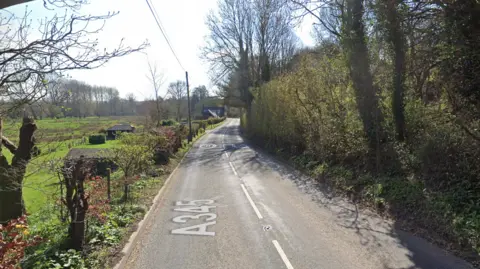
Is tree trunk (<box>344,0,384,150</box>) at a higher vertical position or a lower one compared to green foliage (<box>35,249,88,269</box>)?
higher

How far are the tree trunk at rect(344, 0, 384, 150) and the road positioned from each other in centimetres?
309

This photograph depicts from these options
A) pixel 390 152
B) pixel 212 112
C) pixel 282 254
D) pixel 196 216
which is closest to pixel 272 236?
pixel 282 254

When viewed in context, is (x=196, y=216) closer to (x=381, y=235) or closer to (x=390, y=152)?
(x=381, y=235)

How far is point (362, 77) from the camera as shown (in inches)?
474

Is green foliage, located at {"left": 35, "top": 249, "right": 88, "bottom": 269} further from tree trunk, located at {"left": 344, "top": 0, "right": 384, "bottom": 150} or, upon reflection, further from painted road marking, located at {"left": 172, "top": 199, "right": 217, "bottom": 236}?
tree trunk, located at {"left": 344, "top": 0, "right": 384, "bottom": 150}

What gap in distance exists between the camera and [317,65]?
1647cm

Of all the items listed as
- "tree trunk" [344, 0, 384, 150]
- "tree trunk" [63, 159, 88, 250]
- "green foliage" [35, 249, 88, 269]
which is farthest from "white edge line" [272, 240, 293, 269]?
"tree trunk" [344, 0, 384, 150]

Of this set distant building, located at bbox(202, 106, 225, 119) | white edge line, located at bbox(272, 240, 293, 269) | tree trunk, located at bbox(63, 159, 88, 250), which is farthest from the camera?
distant building, located at bbox(202, 106, 225, 119)

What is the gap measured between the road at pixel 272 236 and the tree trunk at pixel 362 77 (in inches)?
122

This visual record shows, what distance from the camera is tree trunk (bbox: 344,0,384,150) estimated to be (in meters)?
11.6

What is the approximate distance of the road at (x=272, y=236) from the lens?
5637 millimetres

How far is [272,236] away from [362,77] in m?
7.80

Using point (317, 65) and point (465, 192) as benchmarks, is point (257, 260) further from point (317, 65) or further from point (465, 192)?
point (317, 65)

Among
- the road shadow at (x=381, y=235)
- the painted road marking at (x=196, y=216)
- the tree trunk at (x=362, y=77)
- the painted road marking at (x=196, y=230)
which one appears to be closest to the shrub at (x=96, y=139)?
the painted road marking at (x=196, y=216)
